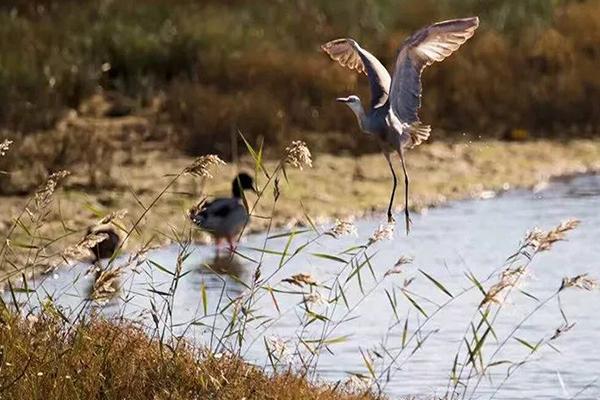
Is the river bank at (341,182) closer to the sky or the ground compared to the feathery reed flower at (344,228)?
closer to the ground

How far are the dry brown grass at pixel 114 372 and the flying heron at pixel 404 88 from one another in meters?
1.92

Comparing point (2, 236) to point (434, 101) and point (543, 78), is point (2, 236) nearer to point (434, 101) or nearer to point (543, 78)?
point (434, 101)

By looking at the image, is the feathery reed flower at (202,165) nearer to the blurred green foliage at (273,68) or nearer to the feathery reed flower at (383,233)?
the feathery reed flower at (383,233)

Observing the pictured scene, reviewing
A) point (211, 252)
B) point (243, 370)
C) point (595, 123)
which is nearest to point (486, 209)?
point (211, 252)

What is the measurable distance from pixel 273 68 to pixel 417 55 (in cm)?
807

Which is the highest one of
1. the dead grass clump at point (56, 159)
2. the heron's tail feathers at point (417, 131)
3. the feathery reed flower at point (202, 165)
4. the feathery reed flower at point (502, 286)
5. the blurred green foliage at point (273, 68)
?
the feathery reed flower at point (202, 165)

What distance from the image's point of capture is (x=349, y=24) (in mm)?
18641

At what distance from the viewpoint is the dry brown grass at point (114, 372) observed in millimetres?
6332

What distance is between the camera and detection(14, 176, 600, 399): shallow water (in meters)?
8.32

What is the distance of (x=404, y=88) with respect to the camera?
8.68 meters

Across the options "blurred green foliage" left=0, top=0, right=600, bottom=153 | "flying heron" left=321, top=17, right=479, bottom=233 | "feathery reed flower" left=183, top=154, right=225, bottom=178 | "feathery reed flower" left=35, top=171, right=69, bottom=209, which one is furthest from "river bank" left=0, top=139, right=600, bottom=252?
"feathery reed flower" left=183, top=154, right=225, bottom=178

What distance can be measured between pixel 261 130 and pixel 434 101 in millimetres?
2039

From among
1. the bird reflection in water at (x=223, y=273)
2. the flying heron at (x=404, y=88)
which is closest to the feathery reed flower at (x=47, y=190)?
the flying heron at (x=404, y=88)

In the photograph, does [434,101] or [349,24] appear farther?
[349,24]
